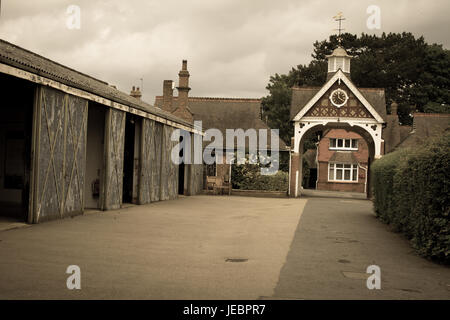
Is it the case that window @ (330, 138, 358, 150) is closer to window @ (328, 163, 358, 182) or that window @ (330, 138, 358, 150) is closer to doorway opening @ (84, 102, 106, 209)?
window @ (328, 163, 358, 182)

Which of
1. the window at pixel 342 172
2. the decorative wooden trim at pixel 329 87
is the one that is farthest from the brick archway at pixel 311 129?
the window at pixel 342 172

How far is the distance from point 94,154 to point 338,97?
765 inches

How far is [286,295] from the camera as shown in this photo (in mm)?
5766

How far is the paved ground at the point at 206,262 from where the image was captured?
5.87m

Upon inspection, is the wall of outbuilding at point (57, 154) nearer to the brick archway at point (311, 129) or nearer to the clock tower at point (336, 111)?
the brick archway at point (311, 129)

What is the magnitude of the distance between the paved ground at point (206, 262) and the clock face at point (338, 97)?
19.3 m

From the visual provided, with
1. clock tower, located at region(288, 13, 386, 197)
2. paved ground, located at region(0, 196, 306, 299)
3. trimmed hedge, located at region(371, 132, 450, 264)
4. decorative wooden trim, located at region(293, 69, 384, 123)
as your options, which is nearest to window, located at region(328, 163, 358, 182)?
clock tower, located at region(288, 13, 386, 197)

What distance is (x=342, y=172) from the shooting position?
1906 inches

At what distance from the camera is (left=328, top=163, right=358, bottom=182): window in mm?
48156

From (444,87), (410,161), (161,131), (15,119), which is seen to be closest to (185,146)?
(161,131)

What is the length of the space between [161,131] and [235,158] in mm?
11877

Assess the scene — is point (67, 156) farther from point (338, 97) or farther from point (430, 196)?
point (338, 97)

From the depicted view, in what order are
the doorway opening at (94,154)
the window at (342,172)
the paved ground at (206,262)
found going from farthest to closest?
1. the window at (342,172)
2. the doorway opening at (94,154)
3. the paved ground at (206,262)
